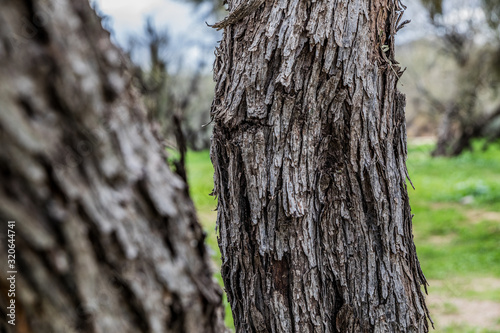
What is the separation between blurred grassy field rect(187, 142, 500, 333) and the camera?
458 centimetres

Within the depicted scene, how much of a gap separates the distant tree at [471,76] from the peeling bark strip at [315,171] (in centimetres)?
1051

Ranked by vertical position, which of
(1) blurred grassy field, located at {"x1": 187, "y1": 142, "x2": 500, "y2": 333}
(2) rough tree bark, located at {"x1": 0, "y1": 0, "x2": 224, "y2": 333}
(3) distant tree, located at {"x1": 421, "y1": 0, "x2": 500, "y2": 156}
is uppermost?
(3) distant tree, located at {"x1": 421, "y1": 0, "x2": 500, "y2": 156}

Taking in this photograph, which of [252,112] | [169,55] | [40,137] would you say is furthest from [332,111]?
[169,55]

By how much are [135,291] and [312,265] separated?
0.85m

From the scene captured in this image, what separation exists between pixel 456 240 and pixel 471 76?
8839 mm

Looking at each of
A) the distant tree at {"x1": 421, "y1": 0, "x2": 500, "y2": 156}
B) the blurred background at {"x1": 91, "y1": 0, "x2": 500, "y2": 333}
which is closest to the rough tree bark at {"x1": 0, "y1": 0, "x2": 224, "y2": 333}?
the blurred background at {"x1": 91, "y1": 0, "x2": 500, "y2": 333}

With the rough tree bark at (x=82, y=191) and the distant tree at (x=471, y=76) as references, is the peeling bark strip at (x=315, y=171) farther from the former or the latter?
the distant tree at (x=471, y=76)

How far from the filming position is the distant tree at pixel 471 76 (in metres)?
12.1

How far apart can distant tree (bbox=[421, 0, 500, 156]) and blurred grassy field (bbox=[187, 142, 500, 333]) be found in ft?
11.4

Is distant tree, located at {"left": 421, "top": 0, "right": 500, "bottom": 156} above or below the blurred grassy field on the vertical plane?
above

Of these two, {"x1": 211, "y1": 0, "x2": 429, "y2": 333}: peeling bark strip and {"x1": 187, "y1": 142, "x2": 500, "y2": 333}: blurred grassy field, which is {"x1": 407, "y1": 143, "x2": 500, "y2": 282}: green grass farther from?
{"x1": 211, "y1": 0, "x2": 429, "y2": 333}: peeling bark strip

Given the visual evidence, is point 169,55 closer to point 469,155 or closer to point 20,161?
point 469,155

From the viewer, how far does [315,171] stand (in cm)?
166

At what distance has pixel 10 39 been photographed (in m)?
0.78
